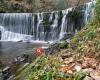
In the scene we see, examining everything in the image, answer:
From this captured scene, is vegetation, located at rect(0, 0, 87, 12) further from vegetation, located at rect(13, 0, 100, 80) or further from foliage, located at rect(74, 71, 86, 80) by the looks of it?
foliage, located at rect(74, 71, 86, 80)

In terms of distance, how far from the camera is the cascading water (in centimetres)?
2730

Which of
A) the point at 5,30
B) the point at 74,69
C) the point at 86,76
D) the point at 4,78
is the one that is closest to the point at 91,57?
the point at 74,69

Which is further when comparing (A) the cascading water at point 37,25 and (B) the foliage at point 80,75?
(A) the cascading water at point 37,25

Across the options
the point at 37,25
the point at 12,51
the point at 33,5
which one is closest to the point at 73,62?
the point at 12,51

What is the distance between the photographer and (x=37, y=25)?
28703mm

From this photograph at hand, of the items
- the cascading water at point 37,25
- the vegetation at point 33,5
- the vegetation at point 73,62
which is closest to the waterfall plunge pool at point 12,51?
the cascading water at point 37,25

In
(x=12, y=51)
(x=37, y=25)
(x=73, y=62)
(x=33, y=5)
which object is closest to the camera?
(x=73, y=62)

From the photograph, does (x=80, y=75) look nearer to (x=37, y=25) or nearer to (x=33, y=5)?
(x=37, y=25)

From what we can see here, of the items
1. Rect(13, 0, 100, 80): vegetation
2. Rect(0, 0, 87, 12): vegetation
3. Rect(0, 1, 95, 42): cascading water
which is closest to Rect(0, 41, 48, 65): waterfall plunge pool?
Rect(0, 1, 95, 42): cascading water

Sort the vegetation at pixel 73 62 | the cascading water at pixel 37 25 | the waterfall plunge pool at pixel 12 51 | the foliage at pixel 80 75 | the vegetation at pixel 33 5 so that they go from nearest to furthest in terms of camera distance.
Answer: the foliage at pixel 80 75, the vegetation at pixel 73 62, the waterfall plunge pool at pixel 12 51, the cascading water at pixel 37 25, the vegetation at pixel 33 5

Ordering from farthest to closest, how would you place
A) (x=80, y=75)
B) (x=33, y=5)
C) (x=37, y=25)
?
1. (x=33, y=5)
2. (x=37, y=25)
3. (x=80, y=75)

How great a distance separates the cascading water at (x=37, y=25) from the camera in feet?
89.6

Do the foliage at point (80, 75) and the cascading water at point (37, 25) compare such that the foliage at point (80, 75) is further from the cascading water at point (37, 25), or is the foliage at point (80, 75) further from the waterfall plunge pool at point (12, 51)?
the cascading water at point (37, 25)

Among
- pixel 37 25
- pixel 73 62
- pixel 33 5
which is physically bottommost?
pixel 37 25
